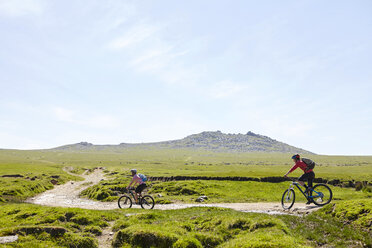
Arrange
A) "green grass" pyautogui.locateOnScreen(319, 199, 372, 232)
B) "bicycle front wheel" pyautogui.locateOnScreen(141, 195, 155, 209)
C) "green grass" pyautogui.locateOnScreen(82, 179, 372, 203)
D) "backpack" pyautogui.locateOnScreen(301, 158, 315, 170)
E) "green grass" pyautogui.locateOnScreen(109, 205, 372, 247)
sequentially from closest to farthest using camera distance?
"green grass" pyautogui.locateOnScreen(109, 205, 372, 247) → "green grass" pyautogui.locateOnScreen(319, 199, 372, 232) → "backpack" pyautogui.locateOnScreen(301, 158, 315, 170) → "bicycle front wheel" pyautogui.locateOnScreen(141, 195, 155, 209) → "green grass" pyautogui.locateOnScreen(82, 179, 372, 203)

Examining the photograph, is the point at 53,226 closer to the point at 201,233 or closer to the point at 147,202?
the point at 201,233

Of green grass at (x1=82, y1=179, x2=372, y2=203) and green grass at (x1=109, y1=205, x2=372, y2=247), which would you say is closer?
green grass at (x1=109, y1=205, x2=372, y2=247)

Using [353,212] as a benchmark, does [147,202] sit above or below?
below

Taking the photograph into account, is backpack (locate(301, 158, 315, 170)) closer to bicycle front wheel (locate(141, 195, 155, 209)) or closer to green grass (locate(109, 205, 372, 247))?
green grass (locate(109, 205, 372, 247))

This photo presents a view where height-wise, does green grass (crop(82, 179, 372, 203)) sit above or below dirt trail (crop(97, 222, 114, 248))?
below

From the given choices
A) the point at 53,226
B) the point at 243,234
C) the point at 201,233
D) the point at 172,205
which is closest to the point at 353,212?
the point at 243,234

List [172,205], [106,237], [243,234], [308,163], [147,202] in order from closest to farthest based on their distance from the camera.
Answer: [243,234]
[106,237]
[308,163]
[147,202]
[172,205]

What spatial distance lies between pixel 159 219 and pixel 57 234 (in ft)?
24.9

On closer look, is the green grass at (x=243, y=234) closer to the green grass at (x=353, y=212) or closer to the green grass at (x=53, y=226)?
the green grass at (x=353, y=212)

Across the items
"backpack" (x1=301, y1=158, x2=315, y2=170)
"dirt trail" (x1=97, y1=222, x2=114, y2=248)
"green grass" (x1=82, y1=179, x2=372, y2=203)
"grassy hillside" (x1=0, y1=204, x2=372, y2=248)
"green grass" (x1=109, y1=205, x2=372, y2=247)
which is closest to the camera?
"green grass" (x1=109, y1=205, x2=372, y2=247)

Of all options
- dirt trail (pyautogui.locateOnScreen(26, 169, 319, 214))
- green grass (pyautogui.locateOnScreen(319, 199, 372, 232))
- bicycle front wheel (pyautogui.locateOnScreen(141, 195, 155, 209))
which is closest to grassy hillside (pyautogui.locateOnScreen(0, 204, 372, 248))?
green grass (pyautogui.locateOnScreen(319, 199, 372, 232))

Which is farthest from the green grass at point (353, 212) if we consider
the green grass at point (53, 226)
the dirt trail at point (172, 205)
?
the green grass at point (53, 226)

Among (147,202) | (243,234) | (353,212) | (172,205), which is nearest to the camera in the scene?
(243,234)

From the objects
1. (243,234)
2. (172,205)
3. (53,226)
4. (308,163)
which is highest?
(308,163)
